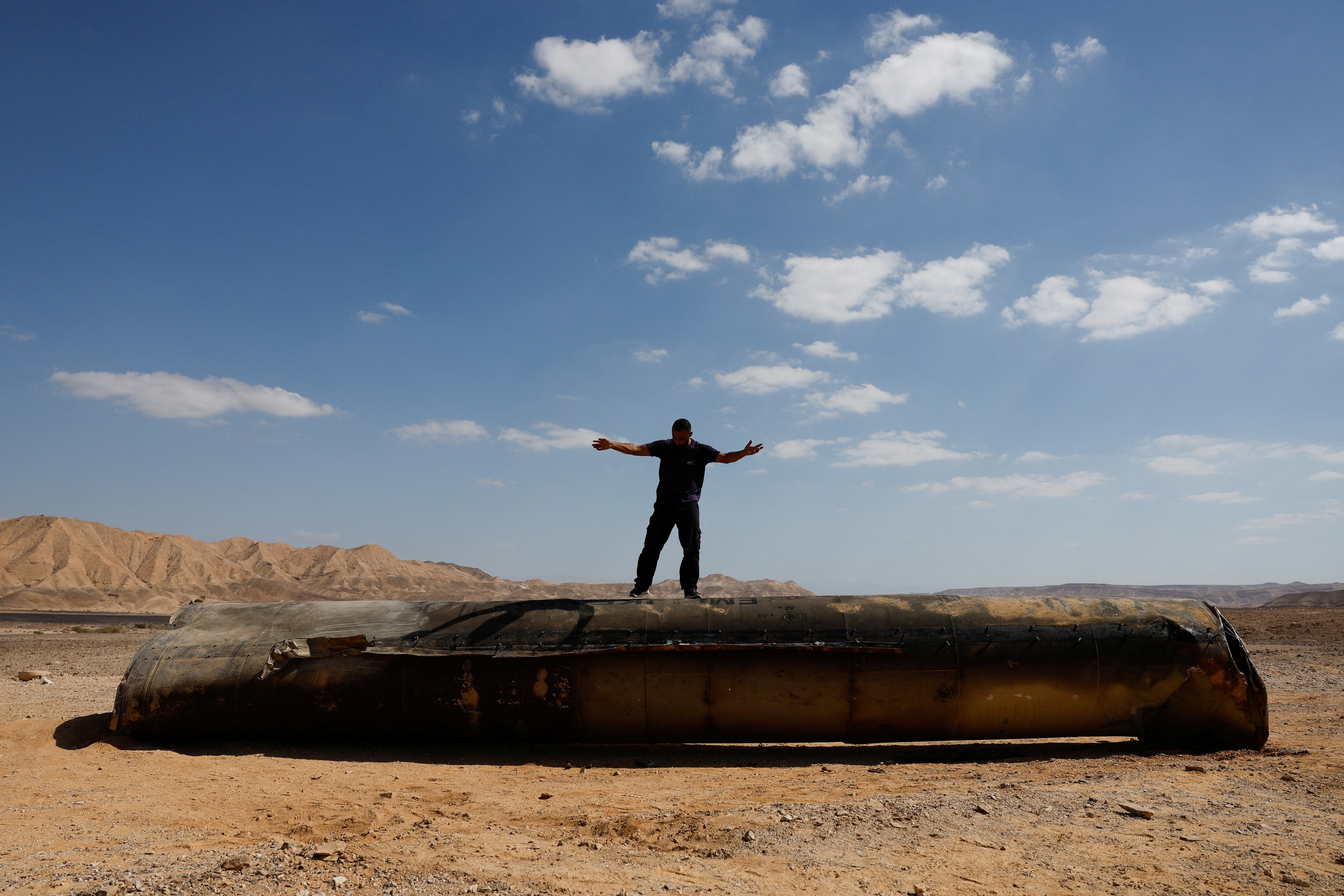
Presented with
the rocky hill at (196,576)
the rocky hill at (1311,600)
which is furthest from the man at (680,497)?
the rocky hill at (1311,600)

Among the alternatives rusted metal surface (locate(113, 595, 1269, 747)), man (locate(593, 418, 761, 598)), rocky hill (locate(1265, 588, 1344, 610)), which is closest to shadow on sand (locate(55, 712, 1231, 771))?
rusted metal surface (locate(113, 595, 1269, 747))

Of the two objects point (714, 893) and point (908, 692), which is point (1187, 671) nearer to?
point (908, 692)

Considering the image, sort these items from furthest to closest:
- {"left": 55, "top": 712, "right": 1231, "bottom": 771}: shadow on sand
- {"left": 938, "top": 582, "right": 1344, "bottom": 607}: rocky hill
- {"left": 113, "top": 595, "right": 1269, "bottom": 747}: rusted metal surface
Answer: {"left": 938, "top": 582, "right": 1344, "bottom": 607}: rocky hill < {"left": 113, "top": 595, "right": 1269, "bottom": 747}: rusted metal surface < {"left": 55, "top": 712, "right": 1231, "bottom": 771}: shadow on sand

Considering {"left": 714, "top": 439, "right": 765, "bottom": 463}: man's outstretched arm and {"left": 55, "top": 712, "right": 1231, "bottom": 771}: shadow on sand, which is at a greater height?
{"left": 714, "top": 439, "right": 765, "bottom": 463}: man's outstretched arm

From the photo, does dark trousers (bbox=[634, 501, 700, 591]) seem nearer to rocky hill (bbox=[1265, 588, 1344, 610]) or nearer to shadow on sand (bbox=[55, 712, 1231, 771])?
shadow on sand (bbox=[55, 712, 1231, 771])

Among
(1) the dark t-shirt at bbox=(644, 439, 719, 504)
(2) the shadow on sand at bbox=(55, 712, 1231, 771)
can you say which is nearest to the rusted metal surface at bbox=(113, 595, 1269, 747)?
(2) the shadow on sand at bbox=(55, 712, 1231, 771)

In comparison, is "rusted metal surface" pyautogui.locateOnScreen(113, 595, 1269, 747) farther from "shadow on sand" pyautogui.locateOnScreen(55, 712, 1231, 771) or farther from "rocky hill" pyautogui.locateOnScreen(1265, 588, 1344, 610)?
"rocky hill" pyautogui.locateOnScreen(1265, 588, 1344, 610)

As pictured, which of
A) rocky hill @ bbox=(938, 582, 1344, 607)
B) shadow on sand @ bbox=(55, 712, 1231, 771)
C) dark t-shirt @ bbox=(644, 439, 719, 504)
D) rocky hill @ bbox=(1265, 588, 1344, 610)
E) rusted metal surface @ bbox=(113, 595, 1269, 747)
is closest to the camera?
shadow on sand @ bbox=(55, 712, 1231, 771)

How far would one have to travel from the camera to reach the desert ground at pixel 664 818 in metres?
4.30

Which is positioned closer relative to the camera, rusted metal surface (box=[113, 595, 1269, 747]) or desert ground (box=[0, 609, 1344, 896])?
desert ground (box=[0, 609, 1344, 896])

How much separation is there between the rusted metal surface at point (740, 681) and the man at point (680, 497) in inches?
38.5

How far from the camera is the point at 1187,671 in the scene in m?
7.67

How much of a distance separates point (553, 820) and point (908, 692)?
3950 millimetres

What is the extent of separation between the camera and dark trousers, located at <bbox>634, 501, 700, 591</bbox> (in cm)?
902
